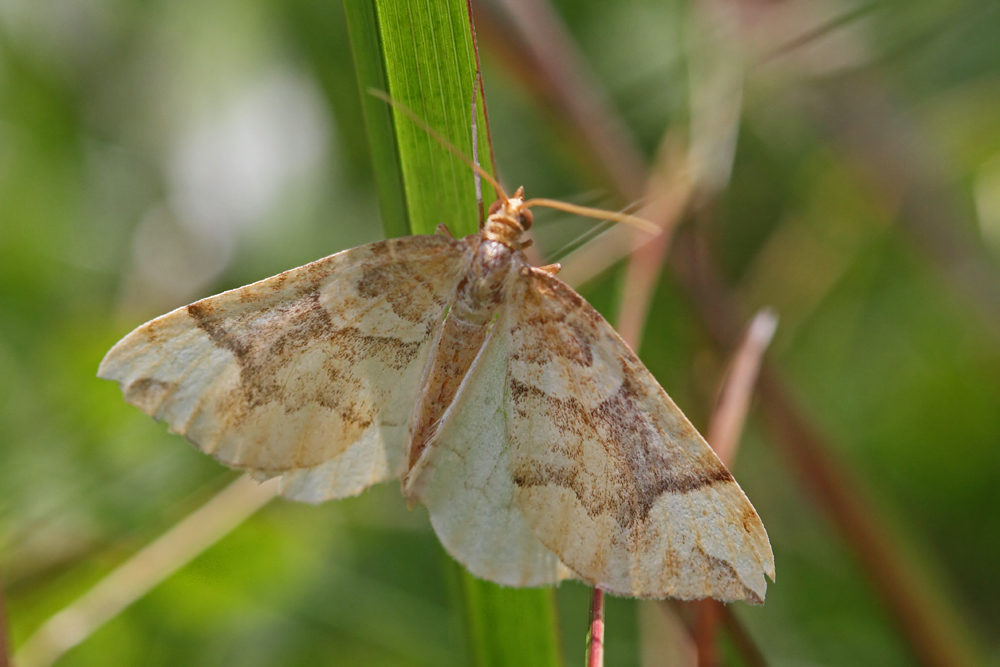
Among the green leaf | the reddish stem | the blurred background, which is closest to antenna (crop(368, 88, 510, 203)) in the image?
the green leaf

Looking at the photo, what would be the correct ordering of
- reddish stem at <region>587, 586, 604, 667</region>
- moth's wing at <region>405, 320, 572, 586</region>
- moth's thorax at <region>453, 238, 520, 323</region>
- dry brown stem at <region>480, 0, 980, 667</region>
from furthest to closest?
dry brown stem at <region>480, 0, 980, 667</region>
moth's thorax at <region>453, 238, 520, 323</region>
moth's wing at <region>405, 320, 572, 586</region>
reddish stem at <region>587, 586, 604, 667</region>

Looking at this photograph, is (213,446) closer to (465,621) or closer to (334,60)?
(465,621)

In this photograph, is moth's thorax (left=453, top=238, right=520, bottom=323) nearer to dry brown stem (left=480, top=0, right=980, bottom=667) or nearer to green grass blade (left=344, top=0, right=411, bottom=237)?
green grass blade (left=344, top=0, right=411, bottom=237)

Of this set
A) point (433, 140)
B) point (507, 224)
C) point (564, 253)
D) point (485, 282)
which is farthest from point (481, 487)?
point (564, 253)

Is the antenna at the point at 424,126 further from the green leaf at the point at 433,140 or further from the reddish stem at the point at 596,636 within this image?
the reddish stem at the point at 596,636


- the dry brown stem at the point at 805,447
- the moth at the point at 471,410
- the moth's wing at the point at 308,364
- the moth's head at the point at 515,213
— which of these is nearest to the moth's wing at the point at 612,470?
the moth at the point at 471,410

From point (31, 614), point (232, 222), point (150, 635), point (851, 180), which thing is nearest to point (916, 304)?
point (851, 180)
